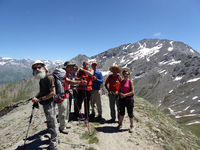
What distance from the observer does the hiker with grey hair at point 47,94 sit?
5.52 meters

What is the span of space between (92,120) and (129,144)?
12.4 feet

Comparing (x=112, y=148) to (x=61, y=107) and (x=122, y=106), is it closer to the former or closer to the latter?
(x=122, y=106)

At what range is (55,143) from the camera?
5.98 m

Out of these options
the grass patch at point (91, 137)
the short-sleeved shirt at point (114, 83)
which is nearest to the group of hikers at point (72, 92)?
the short-sleeved shirt at point (114, 83)

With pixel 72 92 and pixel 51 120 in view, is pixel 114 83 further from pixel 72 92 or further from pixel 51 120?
pixel 51 120

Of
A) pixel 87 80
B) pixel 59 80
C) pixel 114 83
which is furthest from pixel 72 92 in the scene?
pixel 59 80

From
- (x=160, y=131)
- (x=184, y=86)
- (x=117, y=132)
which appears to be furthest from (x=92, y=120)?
(x=184, y=86)

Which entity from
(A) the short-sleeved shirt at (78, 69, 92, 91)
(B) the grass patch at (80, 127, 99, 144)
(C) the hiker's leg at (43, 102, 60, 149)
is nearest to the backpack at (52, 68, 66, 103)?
(C) the hiker's leg at (43, 102, 60, 149)

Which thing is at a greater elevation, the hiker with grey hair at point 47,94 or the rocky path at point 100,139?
the hiker with grey hair at point 47,94

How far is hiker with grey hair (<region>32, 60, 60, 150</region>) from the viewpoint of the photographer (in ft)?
18.1

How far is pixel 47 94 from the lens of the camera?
576 centimetres

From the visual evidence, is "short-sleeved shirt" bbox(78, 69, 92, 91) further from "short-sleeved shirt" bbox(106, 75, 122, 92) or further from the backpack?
the backpack

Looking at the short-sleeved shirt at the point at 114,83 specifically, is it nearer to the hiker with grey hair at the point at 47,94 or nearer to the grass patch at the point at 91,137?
the grass patch at the point at 91,137

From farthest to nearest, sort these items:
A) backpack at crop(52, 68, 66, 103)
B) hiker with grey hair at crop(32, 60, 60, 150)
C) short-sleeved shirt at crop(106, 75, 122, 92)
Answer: short-sleeved shirt at crop(106, 75, 122, 92)
backpack at crop(52, 68, 66, 103)
hiker with grey hair at crop(32, 60, 60, 150)
